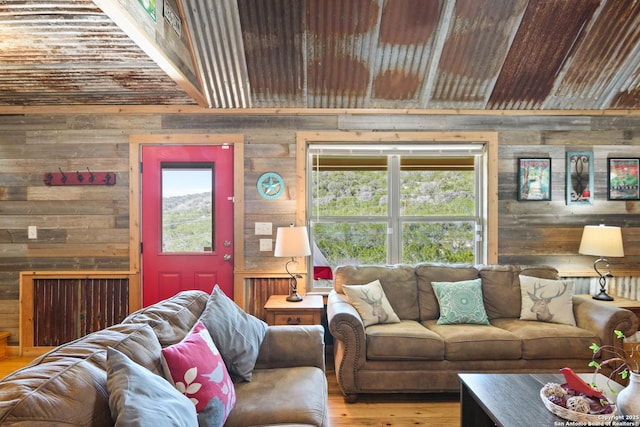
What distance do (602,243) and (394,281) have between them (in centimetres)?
193

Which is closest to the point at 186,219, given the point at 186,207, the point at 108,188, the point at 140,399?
the point at 186,207

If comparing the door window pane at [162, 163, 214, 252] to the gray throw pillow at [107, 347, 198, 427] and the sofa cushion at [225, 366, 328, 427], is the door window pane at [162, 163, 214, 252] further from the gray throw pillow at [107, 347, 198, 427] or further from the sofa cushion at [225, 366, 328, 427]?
the gray throw pillow at [107, 347, 198, 427]

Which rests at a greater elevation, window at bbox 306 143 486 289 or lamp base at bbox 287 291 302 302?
window at bbox 306 143 486 289

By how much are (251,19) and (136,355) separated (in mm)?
2639

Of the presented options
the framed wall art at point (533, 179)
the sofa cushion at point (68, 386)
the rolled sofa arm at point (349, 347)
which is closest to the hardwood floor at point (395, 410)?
the rolled sofa arm at point (349, 347)

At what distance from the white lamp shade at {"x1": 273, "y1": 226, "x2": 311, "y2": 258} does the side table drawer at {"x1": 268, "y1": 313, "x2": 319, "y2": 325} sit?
500 mm

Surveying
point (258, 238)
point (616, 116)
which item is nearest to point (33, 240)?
point (258, 238)

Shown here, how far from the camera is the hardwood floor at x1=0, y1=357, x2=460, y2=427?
8.02ft

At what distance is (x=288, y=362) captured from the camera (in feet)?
7.36

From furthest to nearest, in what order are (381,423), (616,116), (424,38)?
(616,116) → (424,38) → (381,423)

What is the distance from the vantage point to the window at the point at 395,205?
3844mm

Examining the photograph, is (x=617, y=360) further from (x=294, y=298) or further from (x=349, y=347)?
(x=294, y=298)

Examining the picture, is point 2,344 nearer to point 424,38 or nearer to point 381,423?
point 381,423

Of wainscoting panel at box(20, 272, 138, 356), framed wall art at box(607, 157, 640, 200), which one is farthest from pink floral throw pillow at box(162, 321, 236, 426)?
framed wall art at box(607, 157, 640, 200)
